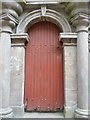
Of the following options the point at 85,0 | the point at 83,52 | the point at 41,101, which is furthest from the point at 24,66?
the point at 85,0

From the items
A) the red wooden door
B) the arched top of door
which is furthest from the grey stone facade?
the red wooden door

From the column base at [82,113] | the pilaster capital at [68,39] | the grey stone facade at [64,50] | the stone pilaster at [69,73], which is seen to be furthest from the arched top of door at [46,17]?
the column base at [82,113]

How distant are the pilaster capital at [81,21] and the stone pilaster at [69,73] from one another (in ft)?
→ 0.85

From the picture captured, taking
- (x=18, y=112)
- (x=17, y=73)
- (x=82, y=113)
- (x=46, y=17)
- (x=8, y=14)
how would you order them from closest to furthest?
(x=82, y=113), (x=8, y=14), (x=18, y=112), (x=17, y=73), (x=46, y=17)

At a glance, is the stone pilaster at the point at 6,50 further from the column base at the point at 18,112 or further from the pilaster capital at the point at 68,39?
the pilaster capital at the point at 68,39

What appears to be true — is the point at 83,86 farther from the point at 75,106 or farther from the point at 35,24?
the point at 35,24

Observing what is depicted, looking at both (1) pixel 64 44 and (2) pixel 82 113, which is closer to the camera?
(2) pixel 82 113

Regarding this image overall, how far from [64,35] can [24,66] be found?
5.09 ft

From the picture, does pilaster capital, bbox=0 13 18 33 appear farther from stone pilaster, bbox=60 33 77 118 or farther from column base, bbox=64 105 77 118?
column base, bbox=64 105 77 118

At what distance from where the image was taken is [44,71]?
513cm

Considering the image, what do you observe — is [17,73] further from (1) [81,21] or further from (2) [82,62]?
(1) [81,21]

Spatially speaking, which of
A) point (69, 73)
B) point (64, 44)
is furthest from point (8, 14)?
point (69, 73)

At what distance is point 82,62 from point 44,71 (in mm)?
1233

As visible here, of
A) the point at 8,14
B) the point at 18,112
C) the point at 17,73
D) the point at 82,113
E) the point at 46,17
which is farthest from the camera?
the point at 46,17
